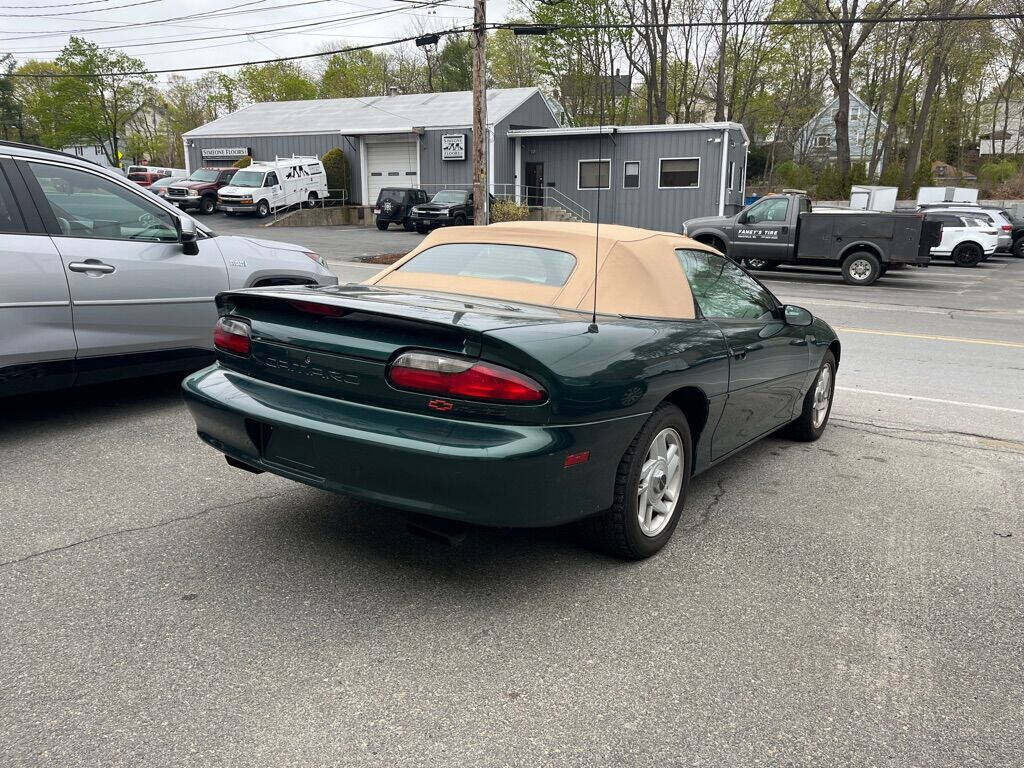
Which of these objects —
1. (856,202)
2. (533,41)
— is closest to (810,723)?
(856,202)

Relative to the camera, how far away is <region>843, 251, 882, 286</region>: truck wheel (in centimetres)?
1784

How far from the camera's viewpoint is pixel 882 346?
9930 millimetres

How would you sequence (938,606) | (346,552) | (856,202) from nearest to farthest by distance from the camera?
1. (938,606)
2. (346,552)
3. (856,202)

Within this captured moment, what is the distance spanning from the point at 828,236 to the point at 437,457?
17333mm

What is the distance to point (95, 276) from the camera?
17.0ft

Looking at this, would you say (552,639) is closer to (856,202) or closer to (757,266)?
(757,266)

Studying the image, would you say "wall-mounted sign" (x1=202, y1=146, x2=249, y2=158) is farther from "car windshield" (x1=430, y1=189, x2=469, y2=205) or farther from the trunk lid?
the trunk lid

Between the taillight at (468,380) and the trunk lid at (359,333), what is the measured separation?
0.10 ft

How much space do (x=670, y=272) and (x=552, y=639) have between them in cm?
201

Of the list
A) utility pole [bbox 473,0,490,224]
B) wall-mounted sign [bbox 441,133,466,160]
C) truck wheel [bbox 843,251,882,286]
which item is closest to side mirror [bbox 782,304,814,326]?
truck wheel [bbox 843,251,882,286]

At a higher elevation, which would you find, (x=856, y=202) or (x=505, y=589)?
(x=856, y=202)

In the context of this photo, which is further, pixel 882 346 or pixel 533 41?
pixel 533 41

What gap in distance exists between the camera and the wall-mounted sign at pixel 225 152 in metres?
40.3

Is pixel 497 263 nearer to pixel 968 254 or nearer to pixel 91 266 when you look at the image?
pixel 91 266
